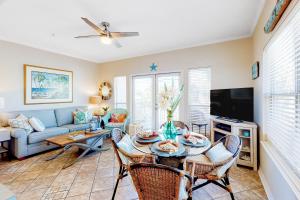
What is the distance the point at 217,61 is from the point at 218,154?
2.60m

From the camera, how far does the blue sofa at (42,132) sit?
2980 millimetres

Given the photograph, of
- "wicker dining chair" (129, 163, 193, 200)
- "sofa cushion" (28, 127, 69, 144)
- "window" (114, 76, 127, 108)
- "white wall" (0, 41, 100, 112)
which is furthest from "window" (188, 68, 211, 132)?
"white wall" (0, 41, 100, 112)

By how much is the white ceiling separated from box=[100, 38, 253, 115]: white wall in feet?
0.67

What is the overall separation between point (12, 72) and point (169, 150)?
4.22 m

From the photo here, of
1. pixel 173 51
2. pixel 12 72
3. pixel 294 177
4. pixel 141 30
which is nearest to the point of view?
pixel 294 177

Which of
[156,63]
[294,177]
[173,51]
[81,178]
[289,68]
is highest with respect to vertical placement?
[173,51]

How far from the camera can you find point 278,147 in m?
1.78

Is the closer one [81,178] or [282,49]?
[282,49]

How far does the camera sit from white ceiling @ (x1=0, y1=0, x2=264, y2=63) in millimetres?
2201

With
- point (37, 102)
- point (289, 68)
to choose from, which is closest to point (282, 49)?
point (289, 68)

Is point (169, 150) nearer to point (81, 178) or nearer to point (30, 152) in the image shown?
point (81, 178)

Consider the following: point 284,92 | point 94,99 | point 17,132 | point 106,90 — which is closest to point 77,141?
point 17,132

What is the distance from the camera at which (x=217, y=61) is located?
3.66 meters

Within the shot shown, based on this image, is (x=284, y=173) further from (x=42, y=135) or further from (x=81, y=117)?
(x=81, y=117)
